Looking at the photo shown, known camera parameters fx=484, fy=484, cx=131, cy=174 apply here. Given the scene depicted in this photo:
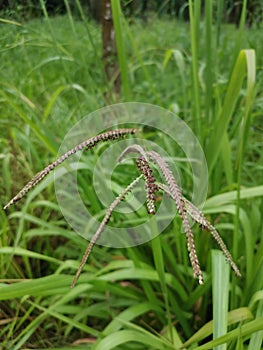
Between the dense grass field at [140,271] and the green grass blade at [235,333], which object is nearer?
the green grass blade at [235,333]

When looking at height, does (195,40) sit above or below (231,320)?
above

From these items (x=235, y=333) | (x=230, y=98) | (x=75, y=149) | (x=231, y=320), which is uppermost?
(x=75, y=149)

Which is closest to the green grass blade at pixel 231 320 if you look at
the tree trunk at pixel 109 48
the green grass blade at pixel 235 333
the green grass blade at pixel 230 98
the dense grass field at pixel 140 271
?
the dense grass field at pixel 140 271

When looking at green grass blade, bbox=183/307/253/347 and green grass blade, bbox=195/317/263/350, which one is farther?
green grass blade, bbox=183/307/253/347

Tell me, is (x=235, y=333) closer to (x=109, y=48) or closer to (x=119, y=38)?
(x=119, y=38)

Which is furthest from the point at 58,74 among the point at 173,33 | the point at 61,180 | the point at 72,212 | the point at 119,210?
the point at 119,210

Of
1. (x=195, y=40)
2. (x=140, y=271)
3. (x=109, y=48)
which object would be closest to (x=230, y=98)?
(x=195, y=40)

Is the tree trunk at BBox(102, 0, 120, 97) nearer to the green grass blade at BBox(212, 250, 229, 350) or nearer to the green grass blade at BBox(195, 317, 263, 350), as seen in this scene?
the green grass blade at BBox(212, 250, 229, 350)

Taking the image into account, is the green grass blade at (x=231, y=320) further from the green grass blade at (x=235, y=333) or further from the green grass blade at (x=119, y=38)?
the green grass blade at (x=119, y=38)

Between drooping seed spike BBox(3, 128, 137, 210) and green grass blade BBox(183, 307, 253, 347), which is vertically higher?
drooping seed spike BBox(3, 128, 137, 210)

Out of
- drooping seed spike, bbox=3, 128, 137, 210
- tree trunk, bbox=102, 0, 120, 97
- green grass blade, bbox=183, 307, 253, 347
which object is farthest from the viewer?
tree trunk, bbox=102, 0, 120, 97

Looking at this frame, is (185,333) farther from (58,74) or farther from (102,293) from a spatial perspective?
(58,74)

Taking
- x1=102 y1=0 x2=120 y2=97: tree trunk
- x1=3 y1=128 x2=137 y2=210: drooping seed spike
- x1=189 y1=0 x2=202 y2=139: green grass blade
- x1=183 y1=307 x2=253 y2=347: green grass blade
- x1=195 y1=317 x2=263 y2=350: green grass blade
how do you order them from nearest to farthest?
1. x1=3 y1=128 x2=137 y2=210: drooping seed spike
2. x1=195 y1=317 x2=263 y2=350: green grass blade
3. x1=183 y1=307 x2=253 y2=347: green grass blade
4. x1=189 y1=0 x2=202 y2=139: green grass blade
5. x1=102 y1=0 x2=120 y2=97: tree trunk

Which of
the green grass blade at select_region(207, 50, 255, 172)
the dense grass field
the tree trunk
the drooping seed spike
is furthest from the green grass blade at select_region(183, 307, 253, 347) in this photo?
the tree trunk
